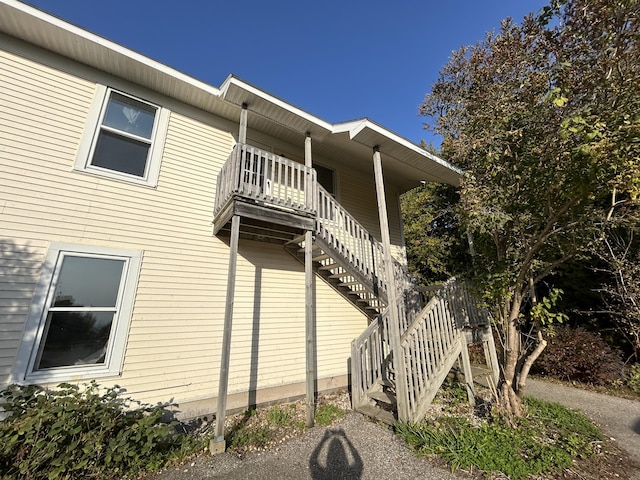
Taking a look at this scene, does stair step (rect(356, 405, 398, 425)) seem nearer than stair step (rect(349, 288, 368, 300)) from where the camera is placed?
Yes

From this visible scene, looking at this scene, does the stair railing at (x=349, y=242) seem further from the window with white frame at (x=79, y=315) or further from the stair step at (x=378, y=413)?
the window with white frame at (x=79, y=315)

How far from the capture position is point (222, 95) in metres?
5.75

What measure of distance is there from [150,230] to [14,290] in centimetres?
201

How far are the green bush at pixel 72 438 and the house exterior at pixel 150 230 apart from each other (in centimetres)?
76

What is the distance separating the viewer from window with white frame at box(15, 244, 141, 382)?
408cm

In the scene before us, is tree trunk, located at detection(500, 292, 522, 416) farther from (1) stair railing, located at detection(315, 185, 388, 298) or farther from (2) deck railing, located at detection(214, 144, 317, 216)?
(2) deck railing, located at detection(214, 144, 317, 216)

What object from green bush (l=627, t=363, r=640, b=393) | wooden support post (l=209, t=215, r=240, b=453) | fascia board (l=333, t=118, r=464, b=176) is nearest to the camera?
wooden support post (l=209, t=215, r=240, b=453)

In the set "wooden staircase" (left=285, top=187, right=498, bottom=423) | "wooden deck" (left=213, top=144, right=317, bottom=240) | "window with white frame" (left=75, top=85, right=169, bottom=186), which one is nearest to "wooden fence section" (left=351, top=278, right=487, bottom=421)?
"wooden staircase" (left=285, top=187, right=498, bottom=423)

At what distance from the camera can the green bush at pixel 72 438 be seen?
3.02m

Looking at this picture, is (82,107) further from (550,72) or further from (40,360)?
(550,72)

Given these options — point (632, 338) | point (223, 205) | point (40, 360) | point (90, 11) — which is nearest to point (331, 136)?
point (223, 205)

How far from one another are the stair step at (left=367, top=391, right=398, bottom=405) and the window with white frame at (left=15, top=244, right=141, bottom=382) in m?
4.71

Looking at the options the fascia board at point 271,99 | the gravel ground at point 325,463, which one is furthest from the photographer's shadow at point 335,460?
the fascia board at point 271,99

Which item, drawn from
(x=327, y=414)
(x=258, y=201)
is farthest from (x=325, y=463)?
(x=258, y=201)
